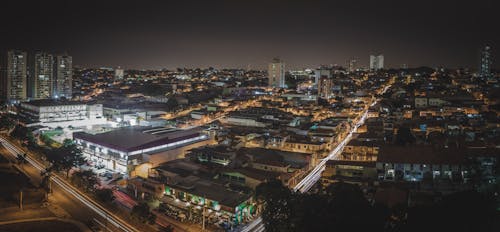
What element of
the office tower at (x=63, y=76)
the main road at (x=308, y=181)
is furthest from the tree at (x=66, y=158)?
the office tower at (x=63, y=76)

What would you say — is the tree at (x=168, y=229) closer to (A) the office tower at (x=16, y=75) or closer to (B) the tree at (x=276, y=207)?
(B) the tree at (x=276, y=207)

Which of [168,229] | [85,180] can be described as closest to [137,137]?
[85,180]

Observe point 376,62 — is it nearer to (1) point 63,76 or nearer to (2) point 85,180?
(1) point 63,76

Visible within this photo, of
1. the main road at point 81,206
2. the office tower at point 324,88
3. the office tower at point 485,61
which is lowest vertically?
the main road at point 81,206

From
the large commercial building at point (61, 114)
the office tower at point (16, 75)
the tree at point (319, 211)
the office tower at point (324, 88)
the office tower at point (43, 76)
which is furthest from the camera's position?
the office tower at point (43, 76)

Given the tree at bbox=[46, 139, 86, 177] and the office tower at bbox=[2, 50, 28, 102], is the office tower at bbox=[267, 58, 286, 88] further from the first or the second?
the tree at bbox=[46, 139, 86, 177]

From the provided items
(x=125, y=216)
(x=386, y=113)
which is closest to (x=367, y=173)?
(x=125, y=216)

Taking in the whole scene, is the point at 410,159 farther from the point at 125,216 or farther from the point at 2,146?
the point at 2,146
